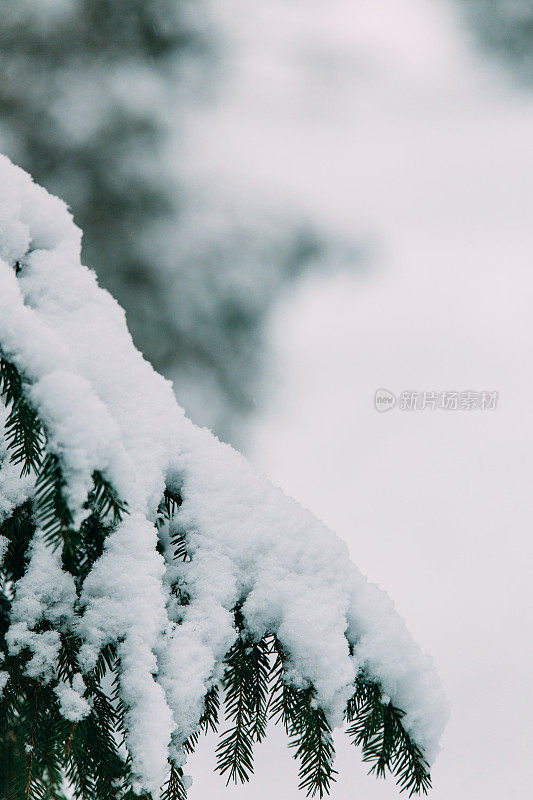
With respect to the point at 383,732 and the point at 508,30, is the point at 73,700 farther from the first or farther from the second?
the point at 508,30

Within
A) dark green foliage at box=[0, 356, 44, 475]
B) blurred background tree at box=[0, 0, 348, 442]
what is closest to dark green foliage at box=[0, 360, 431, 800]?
dark green foliage at box=[0, 356, 44, 475]

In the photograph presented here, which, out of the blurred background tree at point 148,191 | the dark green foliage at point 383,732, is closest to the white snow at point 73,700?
the dark green foliage at point 383,732

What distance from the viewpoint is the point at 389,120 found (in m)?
9.92

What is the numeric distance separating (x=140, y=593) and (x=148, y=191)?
225 inches

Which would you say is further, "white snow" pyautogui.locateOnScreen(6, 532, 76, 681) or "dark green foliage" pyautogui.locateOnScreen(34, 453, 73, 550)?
"white snow" pyautogui.locateOnScreen(6, 532, 76, 681)

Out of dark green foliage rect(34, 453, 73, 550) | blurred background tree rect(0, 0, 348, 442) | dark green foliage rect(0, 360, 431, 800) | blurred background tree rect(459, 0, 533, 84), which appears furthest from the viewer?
blurred background tree rect(459, 0, 533, 84)

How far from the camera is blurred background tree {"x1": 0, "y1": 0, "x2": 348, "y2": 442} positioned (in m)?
5.16

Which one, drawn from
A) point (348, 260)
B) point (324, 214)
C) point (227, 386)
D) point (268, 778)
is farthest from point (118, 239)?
point (268, 778)

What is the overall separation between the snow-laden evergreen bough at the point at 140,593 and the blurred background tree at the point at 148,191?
402 cm

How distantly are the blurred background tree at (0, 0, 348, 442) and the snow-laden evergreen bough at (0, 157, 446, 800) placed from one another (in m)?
4.02

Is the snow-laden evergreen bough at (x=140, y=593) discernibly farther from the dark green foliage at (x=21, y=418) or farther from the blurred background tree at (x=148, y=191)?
the blurred background tree at (x=148, y=191)

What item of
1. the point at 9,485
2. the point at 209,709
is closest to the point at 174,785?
the point at 209,709

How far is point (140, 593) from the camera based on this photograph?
81cm

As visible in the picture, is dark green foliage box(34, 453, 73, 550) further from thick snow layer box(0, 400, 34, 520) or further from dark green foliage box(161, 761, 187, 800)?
dark green foliage box(161, 761, 187, 800)
